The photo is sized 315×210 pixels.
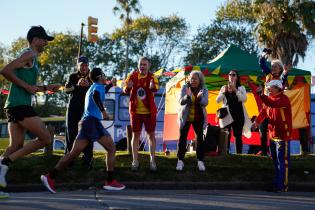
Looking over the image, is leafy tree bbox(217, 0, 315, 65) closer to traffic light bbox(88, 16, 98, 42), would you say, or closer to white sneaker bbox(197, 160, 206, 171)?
traffic light bbox(88, 16, 98, 42)

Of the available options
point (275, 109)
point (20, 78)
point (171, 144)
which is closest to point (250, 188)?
point (275, 109)

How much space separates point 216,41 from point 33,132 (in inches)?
1604

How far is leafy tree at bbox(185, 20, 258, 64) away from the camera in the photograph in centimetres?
4525

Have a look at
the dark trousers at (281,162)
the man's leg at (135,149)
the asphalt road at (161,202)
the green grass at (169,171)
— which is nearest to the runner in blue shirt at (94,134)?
the asphalt road at (161,202)

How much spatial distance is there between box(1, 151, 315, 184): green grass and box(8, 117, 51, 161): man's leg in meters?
2.04

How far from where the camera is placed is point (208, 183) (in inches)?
323

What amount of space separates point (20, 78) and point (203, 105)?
3.59m

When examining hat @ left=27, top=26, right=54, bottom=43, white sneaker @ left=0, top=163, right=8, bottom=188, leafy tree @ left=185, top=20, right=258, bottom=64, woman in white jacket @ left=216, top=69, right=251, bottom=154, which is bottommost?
white sneaker @ left=0, top=163, right=8, bottom=188

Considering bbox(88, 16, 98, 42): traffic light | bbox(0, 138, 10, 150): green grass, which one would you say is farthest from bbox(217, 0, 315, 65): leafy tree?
A: bbox(0, 138, 10, 150): green grass

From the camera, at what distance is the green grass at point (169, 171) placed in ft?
27.3

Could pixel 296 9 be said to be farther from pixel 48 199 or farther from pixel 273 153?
pixel 48 199

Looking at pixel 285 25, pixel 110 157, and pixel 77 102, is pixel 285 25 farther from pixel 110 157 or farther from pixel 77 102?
pixel 110 157

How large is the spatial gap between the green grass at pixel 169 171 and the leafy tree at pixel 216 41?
3653cm

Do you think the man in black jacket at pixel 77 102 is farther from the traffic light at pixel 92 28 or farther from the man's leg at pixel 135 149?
the traffic light at pixel 92 28
